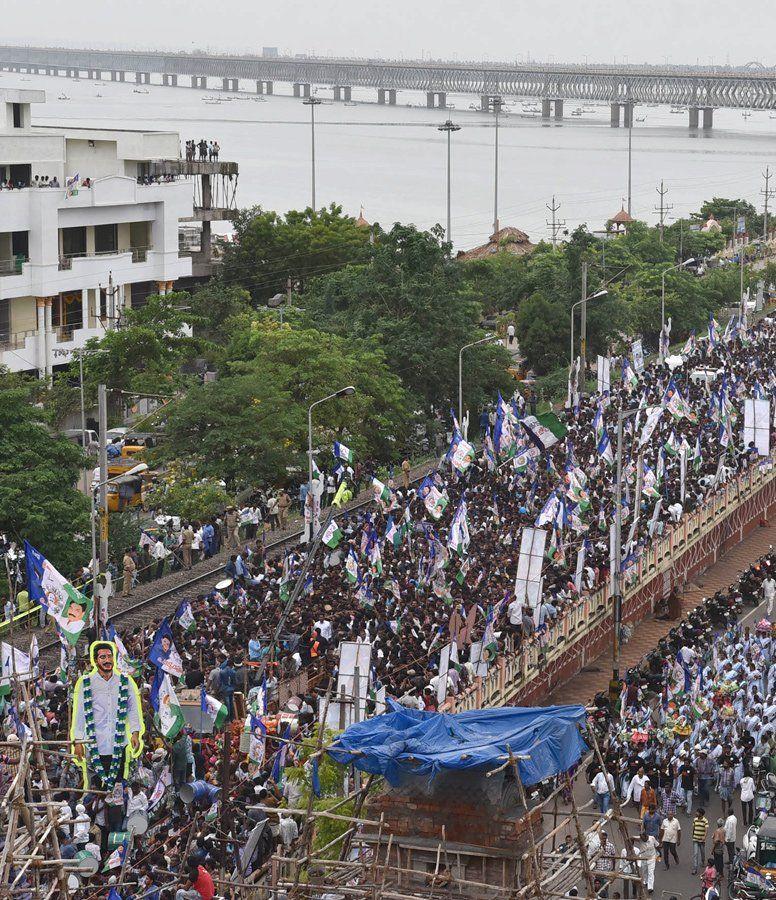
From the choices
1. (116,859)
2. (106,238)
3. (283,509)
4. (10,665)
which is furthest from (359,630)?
(106,238)

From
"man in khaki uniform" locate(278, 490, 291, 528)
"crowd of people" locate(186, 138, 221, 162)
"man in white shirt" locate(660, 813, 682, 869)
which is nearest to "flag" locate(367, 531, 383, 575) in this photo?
"man in white shirt" locate(660, 813, 682, 869)

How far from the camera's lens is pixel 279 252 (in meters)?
77.0

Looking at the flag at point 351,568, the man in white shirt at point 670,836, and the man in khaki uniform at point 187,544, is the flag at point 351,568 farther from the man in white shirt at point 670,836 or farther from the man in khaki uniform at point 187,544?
the man in white shirt at point 670,836

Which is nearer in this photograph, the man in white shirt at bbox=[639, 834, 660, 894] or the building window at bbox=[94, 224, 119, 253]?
the man in white shirt at bbox=[639, 834, 660, 894]

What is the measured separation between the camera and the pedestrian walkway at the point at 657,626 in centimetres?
3384

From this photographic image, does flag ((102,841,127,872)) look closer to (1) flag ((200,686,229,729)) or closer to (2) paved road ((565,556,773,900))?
(1) flag ((200,686,229,729))

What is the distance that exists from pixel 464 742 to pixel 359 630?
647 inches

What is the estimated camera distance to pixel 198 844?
22109mm

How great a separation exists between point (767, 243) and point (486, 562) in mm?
77764

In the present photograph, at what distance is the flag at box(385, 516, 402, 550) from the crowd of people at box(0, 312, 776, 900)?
0.09m

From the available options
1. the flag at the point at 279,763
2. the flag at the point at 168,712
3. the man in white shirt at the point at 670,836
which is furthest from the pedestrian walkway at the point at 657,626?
the flag at the point at 279,763

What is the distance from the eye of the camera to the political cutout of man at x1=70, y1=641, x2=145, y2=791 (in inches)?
883

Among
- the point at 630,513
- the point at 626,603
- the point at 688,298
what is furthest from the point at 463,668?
the point at 688,298

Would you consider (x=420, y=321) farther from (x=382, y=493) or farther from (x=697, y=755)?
(x=697, y=755)
